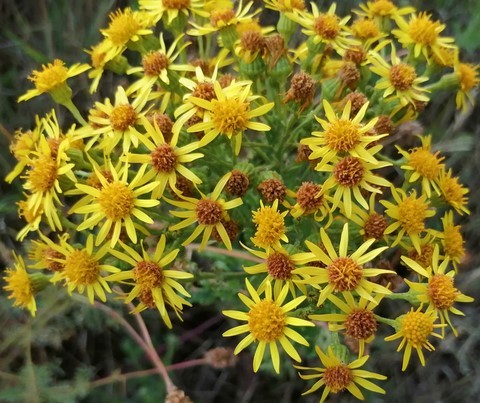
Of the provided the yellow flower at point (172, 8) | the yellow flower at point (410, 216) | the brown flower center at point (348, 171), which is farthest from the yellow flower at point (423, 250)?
the yellow flower at point (172, 8)

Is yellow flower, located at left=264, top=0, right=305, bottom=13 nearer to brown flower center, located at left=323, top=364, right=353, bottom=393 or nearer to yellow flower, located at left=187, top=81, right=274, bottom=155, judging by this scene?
yellow flower, located at left=187, top=81, right=274, bottom=155

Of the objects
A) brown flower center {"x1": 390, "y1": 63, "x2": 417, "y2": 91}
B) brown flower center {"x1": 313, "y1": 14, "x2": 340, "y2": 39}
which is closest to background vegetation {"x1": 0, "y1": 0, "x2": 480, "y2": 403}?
brown flower center {"x1": 390, "y1": 63, "x2": 417, "y2": 91}

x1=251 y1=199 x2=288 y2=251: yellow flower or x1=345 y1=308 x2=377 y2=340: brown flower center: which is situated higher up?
x1=251 y1=199 x2=288 y2=251: yellow flower

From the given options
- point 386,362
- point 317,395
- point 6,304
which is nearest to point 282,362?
point 317,395

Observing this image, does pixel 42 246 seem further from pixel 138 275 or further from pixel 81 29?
pixel 81 29

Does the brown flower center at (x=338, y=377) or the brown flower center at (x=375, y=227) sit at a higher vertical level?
the brown flower center at (x=375, y=227)

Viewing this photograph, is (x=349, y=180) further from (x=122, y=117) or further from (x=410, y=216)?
(x=122, y=117)

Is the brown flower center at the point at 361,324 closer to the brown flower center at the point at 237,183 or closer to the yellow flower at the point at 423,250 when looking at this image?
the yellow flower at the point at 423,250
